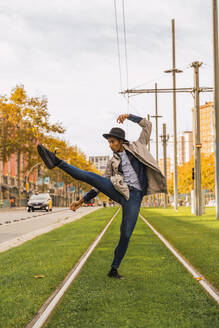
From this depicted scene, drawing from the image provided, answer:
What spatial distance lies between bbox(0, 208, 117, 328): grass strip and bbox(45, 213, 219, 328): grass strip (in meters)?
0.30

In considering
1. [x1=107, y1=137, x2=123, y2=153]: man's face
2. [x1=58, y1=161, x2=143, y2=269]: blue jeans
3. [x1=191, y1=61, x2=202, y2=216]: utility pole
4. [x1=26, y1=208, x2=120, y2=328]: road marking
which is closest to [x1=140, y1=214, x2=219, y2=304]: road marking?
[x1=58, y1=161, x2=143, y2=269]: blue jeans

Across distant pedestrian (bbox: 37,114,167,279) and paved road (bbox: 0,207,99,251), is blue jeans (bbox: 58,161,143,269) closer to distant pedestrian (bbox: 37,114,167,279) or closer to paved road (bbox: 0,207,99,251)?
distant pedestrian (bbox: 37,114,167,279)

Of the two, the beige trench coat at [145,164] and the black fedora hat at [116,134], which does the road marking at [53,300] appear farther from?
the black fedora hat at [116,134]

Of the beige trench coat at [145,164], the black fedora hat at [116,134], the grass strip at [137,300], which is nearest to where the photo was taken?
the grass strip at [137,300]

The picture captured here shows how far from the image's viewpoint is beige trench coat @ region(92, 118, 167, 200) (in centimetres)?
620

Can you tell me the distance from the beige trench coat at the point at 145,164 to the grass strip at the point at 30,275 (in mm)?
1541

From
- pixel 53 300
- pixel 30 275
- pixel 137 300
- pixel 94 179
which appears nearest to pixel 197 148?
pixel 30 275

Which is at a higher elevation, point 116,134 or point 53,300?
point 116,134

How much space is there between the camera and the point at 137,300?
547 centimetres

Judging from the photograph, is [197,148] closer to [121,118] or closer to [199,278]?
[199,278]

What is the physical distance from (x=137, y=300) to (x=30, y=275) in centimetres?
241

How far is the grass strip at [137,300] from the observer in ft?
15.0

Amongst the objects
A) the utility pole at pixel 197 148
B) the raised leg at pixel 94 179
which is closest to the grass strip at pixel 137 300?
the raised leg at pixel 94 179

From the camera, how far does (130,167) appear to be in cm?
640
